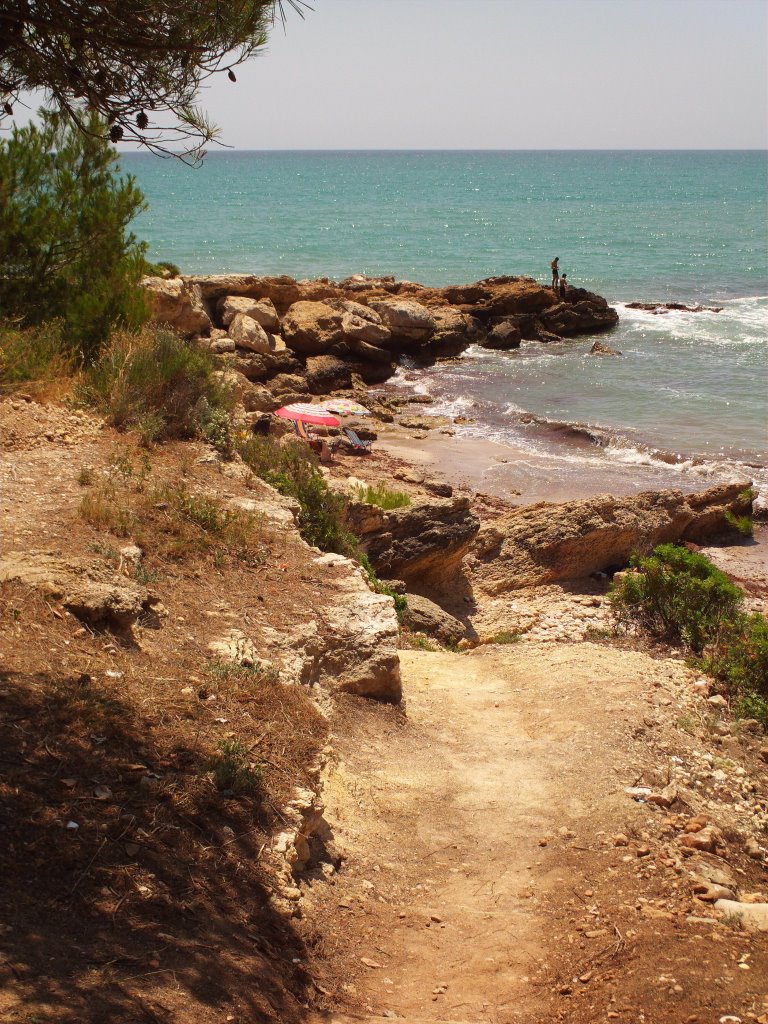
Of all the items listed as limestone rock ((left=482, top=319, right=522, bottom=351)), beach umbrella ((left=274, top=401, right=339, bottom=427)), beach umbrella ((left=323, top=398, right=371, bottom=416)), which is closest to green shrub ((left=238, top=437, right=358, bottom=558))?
beach umbrella ((left=274, top=401, right=339, bottom=427))

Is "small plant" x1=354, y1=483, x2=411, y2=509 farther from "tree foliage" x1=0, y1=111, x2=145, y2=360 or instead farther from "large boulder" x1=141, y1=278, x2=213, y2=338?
"large boulder" x1=141, y1=278, x2=213, y2=338

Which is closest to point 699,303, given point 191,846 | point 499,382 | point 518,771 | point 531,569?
point 499,382

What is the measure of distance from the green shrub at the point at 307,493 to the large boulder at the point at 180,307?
34.3 feet

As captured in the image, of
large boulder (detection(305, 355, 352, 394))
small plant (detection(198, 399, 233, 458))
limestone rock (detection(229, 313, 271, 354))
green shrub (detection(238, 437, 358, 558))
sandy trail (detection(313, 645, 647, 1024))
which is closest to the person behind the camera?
sandy trail (detection(313, 645, 647, 1024))

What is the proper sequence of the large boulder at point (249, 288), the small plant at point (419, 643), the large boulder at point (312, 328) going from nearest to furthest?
1. the small plant at point (419, 643)
2. the large boulder at point (312, 328)
3. the large boulder at point (249, 288)

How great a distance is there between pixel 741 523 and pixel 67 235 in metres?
10.6

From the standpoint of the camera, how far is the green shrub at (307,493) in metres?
9.45

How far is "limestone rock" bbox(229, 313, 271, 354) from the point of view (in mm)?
22984

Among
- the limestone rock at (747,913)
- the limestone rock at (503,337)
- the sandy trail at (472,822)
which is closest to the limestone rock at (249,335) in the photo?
the limestone rock at (503,337)

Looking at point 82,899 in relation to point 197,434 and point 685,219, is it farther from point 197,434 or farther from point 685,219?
point 685,219

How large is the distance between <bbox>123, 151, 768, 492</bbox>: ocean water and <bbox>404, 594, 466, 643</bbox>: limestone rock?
7.48 m

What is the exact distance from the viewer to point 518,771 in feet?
21.3

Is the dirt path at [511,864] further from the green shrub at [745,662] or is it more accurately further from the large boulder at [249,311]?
the large boulder at [249,311]

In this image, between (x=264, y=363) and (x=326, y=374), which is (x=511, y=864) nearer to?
(x=264, y=363)
